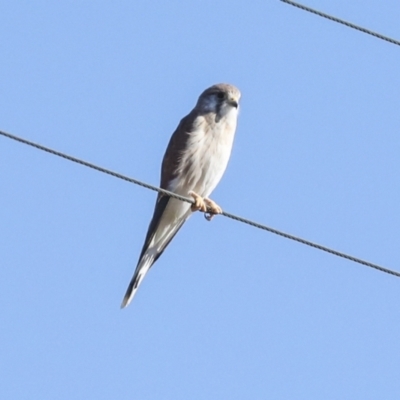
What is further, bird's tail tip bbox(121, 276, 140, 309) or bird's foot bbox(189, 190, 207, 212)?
bird's tail tip bbox(121, 276, 140, 309)

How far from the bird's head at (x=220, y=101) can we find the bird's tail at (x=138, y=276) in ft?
3.56

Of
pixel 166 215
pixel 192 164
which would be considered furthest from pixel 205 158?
pixel 166 215

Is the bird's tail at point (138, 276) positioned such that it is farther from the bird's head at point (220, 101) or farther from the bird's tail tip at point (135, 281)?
the bird's head at point (220, 101)

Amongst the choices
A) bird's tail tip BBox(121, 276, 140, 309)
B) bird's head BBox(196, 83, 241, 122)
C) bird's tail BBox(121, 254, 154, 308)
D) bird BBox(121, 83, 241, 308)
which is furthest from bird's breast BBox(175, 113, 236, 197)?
bird's tail tip BBox(121, 276, 140, 309)

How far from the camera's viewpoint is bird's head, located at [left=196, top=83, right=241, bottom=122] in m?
7.90

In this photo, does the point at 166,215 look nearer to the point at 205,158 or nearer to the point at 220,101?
the point at 205,158

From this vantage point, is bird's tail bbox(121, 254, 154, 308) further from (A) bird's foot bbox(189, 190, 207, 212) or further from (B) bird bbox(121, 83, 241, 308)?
(A) bird's foot bbox(189, 190, 207, 212)

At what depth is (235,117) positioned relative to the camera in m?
7.90

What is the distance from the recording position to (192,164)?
7684 mm

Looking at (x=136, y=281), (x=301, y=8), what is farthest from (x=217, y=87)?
(x=301, y=8)

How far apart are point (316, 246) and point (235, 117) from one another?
10.3 ft

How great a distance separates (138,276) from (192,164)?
2.83 feet

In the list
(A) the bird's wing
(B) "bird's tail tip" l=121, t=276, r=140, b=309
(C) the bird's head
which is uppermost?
(C) the bird's head

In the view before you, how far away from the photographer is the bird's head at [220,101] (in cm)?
790
